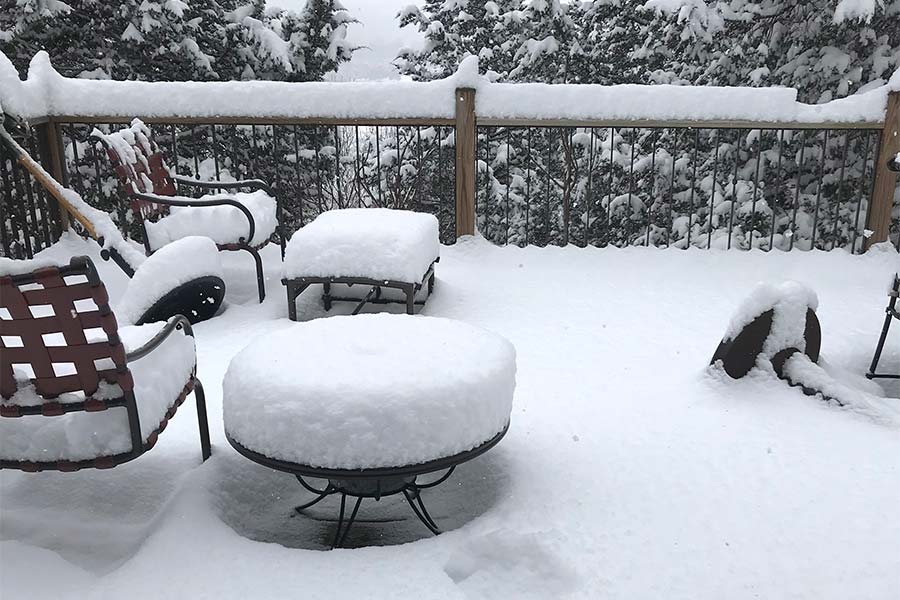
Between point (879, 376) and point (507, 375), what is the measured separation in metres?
2.22

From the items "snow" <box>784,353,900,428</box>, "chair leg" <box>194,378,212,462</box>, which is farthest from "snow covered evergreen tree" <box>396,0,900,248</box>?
"chair leg" <box>194,378,212,462</box>

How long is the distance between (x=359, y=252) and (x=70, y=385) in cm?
206

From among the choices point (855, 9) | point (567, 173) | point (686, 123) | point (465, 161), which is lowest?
point (567, 173)

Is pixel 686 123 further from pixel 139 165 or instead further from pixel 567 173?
pixel 139 165

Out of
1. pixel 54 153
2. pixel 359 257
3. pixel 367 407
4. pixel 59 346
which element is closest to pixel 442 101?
pixel 359 257

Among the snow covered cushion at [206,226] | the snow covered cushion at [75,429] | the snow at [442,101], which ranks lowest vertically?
the snow covered cushion at [75,429]

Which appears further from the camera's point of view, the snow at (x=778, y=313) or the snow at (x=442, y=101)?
the snow at (x=442, y=101)

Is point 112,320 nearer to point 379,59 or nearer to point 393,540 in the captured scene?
point 393,540

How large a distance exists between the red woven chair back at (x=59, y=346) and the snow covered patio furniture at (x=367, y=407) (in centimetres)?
37

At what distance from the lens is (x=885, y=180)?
5055 mm

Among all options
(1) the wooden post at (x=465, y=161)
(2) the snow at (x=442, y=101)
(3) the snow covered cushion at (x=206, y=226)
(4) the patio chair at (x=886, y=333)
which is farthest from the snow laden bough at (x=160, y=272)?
(4) the patio chair at (x=886, y=333)

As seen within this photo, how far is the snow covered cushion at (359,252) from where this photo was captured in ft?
12.3

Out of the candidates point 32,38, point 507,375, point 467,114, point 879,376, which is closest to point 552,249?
point 467,114

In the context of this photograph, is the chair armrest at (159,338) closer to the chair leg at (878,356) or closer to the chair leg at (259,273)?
the chair leg at (259,273)
